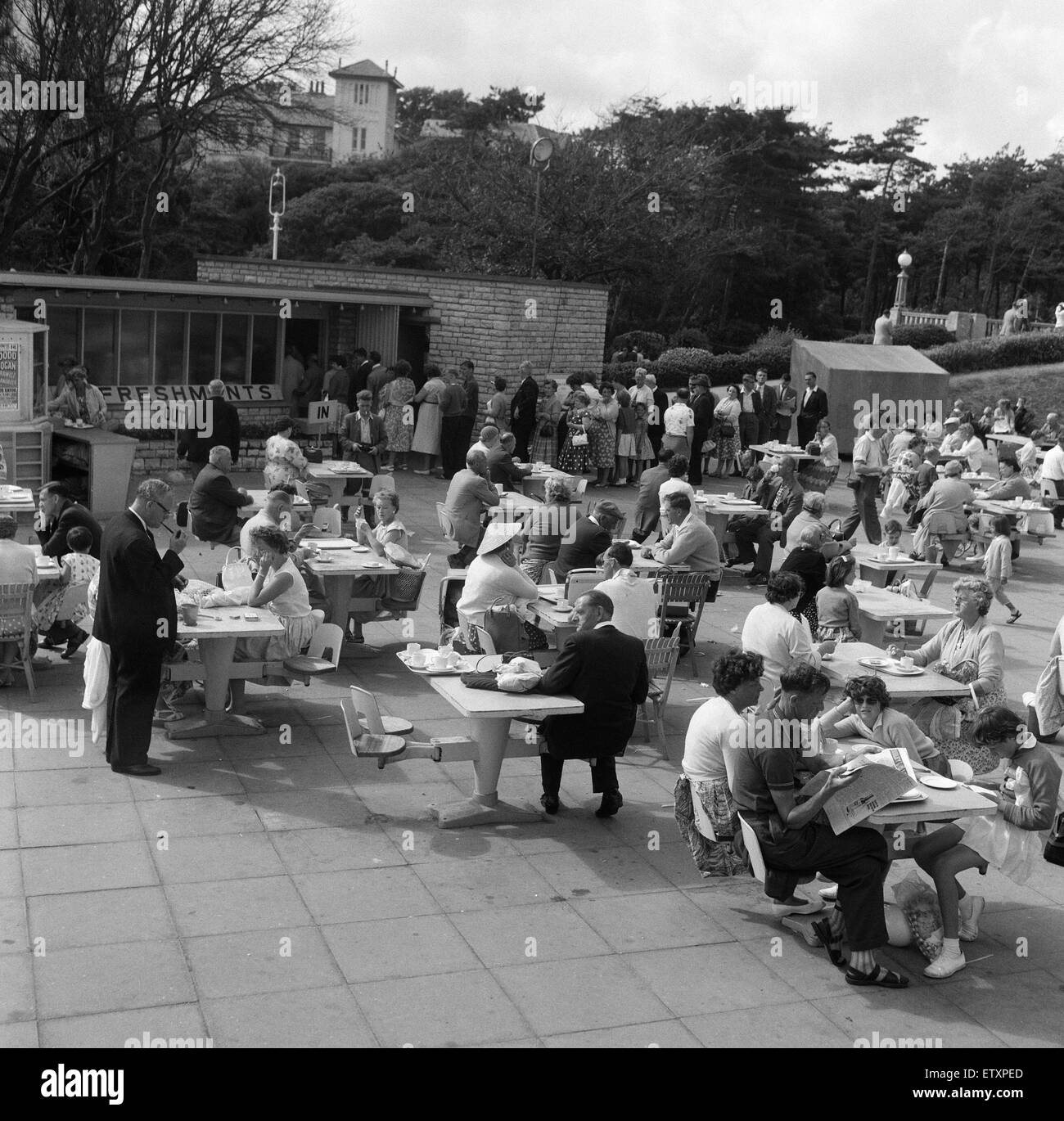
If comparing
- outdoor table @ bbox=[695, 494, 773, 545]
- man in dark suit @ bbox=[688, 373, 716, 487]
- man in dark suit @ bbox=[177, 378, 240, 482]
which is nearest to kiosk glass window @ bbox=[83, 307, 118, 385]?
man in dark suit @ bbox=[177, 378, 240, 482]

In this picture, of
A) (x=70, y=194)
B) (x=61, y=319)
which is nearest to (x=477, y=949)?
(x=61, y=319)

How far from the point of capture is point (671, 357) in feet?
97.0

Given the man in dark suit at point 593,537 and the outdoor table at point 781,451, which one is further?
the outdoor table at point 781,451

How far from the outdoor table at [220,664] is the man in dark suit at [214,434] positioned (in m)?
6.94

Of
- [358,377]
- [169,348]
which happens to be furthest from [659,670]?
[169,348]

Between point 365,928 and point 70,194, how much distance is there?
28.5 m

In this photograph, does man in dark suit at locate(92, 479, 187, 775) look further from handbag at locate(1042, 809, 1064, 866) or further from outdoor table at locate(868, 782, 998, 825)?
handbag at locate(1042, 809, 1064, 866)

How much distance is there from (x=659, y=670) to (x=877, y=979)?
11.0 ft

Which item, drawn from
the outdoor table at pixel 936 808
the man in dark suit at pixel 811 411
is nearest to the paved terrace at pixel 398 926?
the outdoor table at pixel 936 808

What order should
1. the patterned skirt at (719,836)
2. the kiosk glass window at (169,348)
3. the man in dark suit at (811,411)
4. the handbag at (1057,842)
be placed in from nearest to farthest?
the patterned skirt at (719,836) → the handbag at (1057,842) → the kiosk glass window at (169,348) → the man in dark suit at (811,411)

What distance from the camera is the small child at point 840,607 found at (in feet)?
32.5

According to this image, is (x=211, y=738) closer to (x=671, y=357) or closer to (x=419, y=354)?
(x=419, y=354)

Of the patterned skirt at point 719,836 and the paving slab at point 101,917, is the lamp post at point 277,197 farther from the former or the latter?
the patterned skirt at point 719,836
